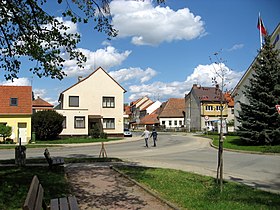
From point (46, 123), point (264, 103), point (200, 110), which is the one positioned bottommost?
point (46, 123)

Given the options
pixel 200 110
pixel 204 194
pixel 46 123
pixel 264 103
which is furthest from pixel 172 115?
pixel 204 194

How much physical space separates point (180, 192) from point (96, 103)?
37279 mm

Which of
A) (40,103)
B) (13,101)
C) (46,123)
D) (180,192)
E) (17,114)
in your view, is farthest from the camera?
(40,103)

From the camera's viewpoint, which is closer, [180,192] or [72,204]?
[72,204]

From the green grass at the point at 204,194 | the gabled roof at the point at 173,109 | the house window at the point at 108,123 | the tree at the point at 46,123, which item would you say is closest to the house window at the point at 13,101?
the tree at the point at 46,123

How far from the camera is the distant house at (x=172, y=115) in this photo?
273ft

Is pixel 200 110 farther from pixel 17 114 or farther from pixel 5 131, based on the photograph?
pixel 5 131

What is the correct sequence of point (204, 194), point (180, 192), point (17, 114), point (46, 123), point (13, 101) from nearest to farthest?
point (204, 194), point (180, 192), point (17, 114), point (46, 123), point (13, 101)

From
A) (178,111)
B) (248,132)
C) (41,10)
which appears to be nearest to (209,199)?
(41,10)

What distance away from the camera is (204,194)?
26.5ft

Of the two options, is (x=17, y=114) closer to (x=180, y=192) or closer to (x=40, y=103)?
(x=180, y=192)

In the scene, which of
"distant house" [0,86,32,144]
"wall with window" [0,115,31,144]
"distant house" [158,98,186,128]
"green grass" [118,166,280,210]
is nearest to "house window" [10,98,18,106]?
"distant house" [0,86,32,144]

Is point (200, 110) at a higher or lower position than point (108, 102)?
lower

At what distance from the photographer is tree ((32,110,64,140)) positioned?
37156 millimetres
